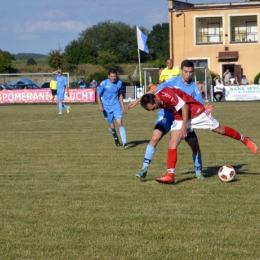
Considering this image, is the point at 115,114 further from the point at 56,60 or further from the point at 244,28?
the point at 56,60

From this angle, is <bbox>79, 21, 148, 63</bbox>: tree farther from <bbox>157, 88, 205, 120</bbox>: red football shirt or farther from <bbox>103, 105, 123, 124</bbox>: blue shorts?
<bbox>157, 88, 205, 120</bbox>: red football shirt

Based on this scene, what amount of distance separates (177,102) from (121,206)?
5.68ft

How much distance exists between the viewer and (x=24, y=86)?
156 feet

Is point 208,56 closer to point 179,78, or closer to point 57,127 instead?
point 57,127

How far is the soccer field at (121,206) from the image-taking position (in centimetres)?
554

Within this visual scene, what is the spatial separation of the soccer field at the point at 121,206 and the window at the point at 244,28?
44.1 metres

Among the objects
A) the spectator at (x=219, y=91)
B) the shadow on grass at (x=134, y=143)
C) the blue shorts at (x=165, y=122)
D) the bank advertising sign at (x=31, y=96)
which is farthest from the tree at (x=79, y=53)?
the blue shorts at (x=165, y=122)

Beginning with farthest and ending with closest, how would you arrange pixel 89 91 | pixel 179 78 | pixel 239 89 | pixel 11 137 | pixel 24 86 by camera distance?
pixel 24 86, pixel 89 91, pixel 239 89, pixel 11 137, pixel 179 78

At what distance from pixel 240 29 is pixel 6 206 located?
51.5 metres

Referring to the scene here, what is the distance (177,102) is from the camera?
327 inches

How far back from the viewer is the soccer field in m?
5.54

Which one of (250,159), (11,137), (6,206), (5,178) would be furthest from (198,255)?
(11,137)

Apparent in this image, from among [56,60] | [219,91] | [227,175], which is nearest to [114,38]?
[56,60]

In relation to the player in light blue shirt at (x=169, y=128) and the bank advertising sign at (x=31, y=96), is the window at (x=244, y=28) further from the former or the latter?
the player in light blue shirt at (x=169, y=128)
